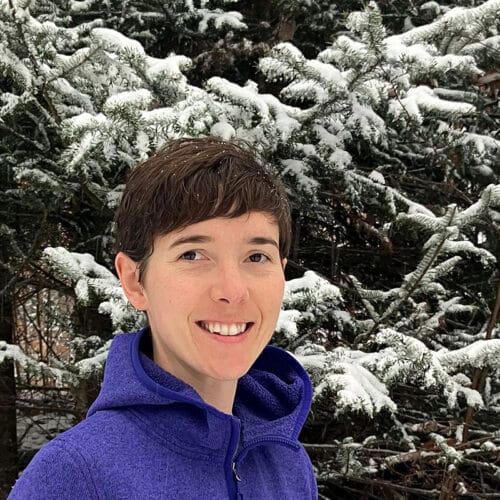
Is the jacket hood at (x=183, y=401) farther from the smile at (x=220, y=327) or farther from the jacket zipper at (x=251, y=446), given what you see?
the smile at (x=220, y=327)

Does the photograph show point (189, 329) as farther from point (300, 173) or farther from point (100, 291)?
Result: point (300, 173)

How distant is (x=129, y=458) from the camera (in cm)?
111

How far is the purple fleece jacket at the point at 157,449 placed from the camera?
3.41 feet

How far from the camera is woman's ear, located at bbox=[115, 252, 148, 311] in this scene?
4.33 feet

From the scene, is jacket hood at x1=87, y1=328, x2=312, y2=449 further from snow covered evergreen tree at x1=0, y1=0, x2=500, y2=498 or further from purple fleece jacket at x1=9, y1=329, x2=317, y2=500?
snow covered evergreen tree at x1=0, y1=0, x2=500, y2=498

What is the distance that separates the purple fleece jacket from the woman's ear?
3.5 inches

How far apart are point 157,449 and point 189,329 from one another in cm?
23

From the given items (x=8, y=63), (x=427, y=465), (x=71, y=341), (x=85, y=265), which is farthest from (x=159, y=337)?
(x=427, y=465)

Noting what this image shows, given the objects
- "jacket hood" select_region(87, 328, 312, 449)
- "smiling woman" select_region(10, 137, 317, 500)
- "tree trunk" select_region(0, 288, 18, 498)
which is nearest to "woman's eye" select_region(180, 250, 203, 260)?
"smiling woman" select_region(10, 137, 317, 500)

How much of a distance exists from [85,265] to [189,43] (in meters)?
2.20

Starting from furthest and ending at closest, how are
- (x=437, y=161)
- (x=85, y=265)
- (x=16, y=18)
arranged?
(x=437, y=161) < (x=85, y=265) < (x=16, y=18)

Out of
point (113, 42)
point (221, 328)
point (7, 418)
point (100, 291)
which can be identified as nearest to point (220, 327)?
point (221, 328)

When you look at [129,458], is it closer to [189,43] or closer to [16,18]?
[16,18]

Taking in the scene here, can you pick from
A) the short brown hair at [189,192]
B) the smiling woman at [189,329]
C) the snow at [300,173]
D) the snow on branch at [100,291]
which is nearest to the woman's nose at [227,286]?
the smiling woman at [189,329]
